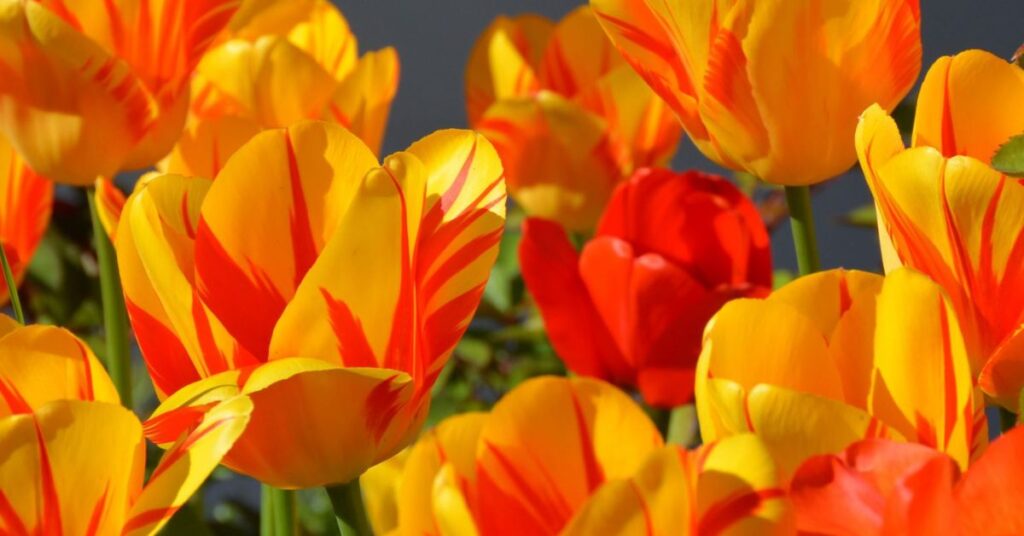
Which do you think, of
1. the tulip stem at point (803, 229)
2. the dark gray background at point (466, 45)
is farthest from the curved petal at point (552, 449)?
the dark gray background at point (466, 45)

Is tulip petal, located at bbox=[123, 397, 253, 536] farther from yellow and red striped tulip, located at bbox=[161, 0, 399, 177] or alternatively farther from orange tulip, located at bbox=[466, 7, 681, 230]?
orange tulip, located at bbox=[466, 7, 681, 230]

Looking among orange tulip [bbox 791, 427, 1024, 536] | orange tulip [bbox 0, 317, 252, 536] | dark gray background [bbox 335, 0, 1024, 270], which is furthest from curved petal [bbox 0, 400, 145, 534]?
dark gray background [bbox 335, 0, 1024, 270]

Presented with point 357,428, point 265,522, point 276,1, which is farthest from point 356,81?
point 357,428

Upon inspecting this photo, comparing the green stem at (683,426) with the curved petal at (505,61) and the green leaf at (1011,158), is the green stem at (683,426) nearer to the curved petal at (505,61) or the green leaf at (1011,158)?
the curved petal at (505,61)

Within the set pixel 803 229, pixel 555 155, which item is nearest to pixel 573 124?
pixel 555 155

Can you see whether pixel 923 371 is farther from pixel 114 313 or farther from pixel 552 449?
pixel 114 313

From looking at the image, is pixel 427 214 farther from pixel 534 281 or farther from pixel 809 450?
pixel 534 281
